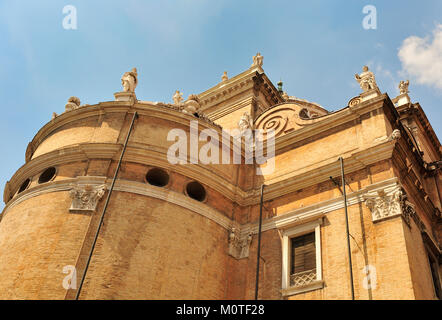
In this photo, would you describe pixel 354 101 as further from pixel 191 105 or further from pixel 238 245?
pixel 238 245

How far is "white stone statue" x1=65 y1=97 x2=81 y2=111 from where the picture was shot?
18392mm

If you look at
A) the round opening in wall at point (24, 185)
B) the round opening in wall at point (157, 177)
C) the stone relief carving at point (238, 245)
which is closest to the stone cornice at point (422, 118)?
the stone relief carving at point (238, 245)

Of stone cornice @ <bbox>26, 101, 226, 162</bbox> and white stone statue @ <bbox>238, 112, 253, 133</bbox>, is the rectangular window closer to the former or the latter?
stone cornice @ <bbox>26, 101, 226, 162</bbox>

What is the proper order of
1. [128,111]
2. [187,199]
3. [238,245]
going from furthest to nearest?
[128,111], [238,245], [187,199]

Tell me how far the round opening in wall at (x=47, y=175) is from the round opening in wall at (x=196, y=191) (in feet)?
16.0

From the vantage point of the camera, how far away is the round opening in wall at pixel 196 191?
16.4 m

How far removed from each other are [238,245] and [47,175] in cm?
736

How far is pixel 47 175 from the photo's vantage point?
54.2 feet

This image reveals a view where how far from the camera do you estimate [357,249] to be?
13.2 m

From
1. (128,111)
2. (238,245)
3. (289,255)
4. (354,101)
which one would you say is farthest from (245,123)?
(289,255)

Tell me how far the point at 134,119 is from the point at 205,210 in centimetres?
428
